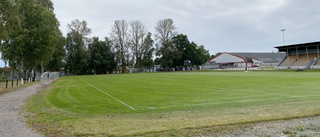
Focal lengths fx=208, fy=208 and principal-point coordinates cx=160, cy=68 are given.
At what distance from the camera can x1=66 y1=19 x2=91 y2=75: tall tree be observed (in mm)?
76375

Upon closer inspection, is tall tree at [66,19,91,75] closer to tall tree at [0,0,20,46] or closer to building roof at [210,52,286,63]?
tall tree at [0,0,20,46]

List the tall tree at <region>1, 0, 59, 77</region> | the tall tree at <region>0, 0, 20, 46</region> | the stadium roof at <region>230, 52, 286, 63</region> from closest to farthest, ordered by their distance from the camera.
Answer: the tall tree at <region>0, 0, 20, 46</region> → the tall tree at <region>1, 0, 59, 77</region> → the stadium roof at <region>230, 52, 286, 63</region>

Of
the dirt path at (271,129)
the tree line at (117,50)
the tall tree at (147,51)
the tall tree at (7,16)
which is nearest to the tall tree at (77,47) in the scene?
the tree line at (117,50)

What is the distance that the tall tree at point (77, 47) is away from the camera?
7638 centimetres

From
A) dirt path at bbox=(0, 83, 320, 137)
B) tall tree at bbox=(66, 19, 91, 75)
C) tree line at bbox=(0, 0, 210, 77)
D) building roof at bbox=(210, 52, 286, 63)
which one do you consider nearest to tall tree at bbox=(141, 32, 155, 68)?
tree line at bbox=(0, 0, 210, 77)

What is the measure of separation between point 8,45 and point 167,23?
67.1 m

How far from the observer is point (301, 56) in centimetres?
6794

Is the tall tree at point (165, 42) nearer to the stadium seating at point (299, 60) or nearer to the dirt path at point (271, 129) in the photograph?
the stadium seating at point (299, 60)

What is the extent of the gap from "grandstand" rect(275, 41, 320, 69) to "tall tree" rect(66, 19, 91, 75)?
66456 millimetres

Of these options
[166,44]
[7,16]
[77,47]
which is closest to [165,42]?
[166,44]

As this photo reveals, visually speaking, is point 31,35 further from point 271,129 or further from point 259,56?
point 259,56

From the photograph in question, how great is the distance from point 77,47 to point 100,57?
1041cm

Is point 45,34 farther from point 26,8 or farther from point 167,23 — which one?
point 167,23

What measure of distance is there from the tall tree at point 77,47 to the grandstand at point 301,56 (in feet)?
218
